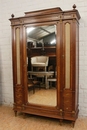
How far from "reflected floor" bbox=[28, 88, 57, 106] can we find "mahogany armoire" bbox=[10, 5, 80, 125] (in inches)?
2.0

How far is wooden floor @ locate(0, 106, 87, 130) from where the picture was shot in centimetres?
232

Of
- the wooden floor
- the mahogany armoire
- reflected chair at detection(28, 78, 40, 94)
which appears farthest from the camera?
reflected chair at detection(28, 78, 40, 94)

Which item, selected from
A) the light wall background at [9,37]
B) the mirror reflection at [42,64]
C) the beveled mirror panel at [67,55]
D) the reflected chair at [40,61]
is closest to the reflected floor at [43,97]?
the mirror reflection at [42,64]

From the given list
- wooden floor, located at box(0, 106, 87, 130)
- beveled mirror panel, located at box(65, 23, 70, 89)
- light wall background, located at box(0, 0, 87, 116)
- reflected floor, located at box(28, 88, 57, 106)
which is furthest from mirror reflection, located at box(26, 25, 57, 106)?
light wall background, located at box(0, 0, 87, 116)

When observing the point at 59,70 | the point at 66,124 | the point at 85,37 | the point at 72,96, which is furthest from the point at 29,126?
the point at 85,37

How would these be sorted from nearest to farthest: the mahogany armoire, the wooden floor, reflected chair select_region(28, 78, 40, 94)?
the mahogany armoire, the wooden floor, reflected chair select_region(28, 78, 40, 94)

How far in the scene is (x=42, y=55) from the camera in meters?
2.39

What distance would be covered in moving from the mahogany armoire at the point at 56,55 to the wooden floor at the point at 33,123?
0.53 ft

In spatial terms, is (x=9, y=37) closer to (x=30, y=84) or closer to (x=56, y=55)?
(x=30, y=84)

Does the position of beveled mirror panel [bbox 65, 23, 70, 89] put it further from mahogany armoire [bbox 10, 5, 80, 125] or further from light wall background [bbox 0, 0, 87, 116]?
light wall background [bbox 0, 0, 87, 116]

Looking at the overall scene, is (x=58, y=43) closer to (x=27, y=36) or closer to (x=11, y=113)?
(x=27, y=36)

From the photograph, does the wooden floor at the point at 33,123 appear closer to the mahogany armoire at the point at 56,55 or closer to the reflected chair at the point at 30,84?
the mahogany armoire at the point at 56,55

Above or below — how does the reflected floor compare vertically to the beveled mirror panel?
below

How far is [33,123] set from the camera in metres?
2.47
